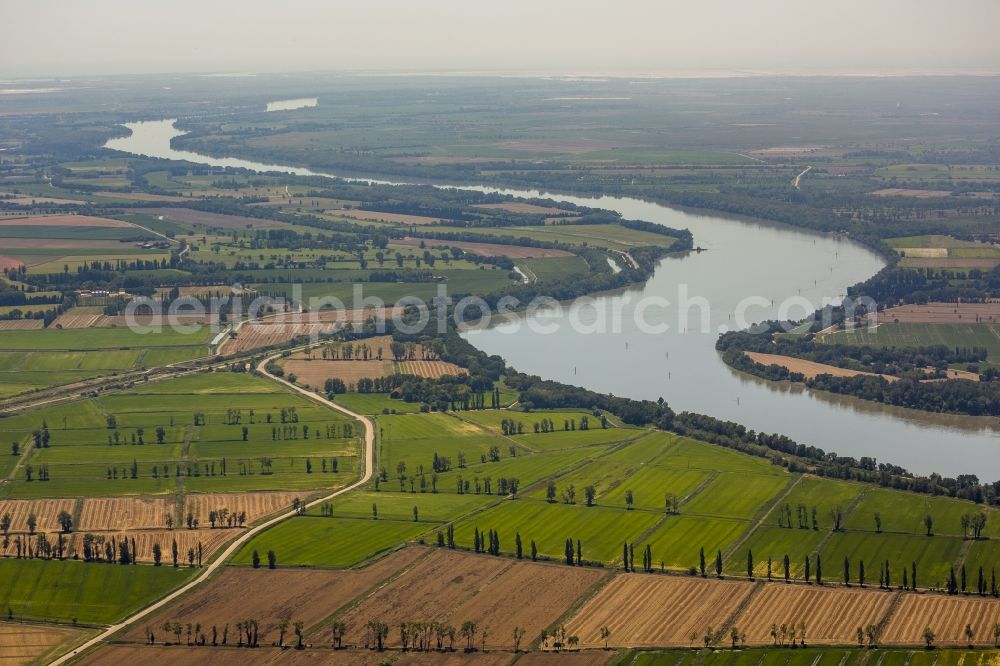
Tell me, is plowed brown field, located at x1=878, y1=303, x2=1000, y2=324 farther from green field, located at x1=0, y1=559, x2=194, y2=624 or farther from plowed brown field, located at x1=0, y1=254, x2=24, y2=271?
plowed brown field, located at x1=0, y1=254, x2=24, y2=271

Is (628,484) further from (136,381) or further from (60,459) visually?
(136,381)

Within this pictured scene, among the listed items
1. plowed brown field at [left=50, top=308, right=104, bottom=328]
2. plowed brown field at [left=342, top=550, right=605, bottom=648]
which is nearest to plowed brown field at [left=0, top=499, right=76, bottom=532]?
plowed brown field at [left=342, top=550, right=605, bottom=648]

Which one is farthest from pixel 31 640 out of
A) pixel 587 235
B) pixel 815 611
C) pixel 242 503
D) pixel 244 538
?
pixel 587 235

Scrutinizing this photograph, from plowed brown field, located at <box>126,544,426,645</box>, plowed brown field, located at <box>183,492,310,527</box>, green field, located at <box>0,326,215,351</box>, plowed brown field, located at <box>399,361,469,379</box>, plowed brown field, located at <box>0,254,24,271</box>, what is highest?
plowed brown field, located at <box>0,254,24,271</box>

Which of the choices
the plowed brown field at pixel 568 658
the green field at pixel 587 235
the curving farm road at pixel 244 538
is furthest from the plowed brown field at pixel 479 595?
the green field at pixel 587 235

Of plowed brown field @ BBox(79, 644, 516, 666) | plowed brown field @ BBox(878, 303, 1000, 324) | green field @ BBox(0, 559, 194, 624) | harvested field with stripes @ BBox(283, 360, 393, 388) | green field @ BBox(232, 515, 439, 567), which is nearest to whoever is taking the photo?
plowed brown field @ BBox(79, 644, 516, 666)

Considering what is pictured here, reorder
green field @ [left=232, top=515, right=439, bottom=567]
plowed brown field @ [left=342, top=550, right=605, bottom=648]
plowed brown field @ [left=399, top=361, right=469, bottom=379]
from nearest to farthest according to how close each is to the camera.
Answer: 1. plowed brown field @ [left=342, top=550, right=605, bottom=648]
2. green field @ [left=232, top=515, right=439, bottom=567]
3. plowed brown field @ [left=399, top=361, right=469, bottom=379]

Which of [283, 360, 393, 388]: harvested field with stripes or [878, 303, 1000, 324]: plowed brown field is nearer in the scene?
[283, 360, 393, 388]: harvested field with stripes

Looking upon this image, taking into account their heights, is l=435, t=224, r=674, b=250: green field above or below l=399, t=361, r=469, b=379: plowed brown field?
above
